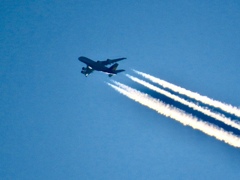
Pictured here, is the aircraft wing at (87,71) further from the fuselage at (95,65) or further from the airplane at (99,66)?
the fuselage at (95,65)

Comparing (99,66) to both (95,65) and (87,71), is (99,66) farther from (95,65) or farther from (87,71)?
(87,71)

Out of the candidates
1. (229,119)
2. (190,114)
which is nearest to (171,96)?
(190,114)

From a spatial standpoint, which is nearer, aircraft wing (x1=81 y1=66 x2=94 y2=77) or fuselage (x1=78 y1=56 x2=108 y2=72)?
fuselage (x1=78 y1=56 x2=108 y2=72)

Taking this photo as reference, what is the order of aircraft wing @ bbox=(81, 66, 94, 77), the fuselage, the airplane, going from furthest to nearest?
aircraft wing @ bbox=(81, 66, 94, 77)
the fuselage
the airplane

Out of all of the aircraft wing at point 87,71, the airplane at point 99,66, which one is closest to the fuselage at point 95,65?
the airplane at point 99,66

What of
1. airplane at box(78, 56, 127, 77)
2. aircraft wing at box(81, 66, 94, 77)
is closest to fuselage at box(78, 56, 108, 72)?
airplane at box(78, 56, 127, 77)

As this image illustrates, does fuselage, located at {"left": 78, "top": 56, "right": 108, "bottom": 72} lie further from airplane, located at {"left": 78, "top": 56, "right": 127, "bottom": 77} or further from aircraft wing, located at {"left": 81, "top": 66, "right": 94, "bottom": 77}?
aircraft wing, located at {"left": 81, "top": 66, "right": 94, "bottom": 77}

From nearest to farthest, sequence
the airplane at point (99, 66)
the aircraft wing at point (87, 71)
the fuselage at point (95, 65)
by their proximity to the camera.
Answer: the airplane at point (99, 66)
the fuselage at point (95, 65)
the aircraft wing at point (87, 71)

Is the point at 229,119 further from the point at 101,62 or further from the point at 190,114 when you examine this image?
the point at 101,62

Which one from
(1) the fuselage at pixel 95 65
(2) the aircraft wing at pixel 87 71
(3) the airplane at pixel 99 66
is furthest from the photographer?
(2) the aircraft wing at pixel 87 71

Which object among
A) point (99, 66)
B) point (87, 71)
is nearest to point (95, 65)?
point (99, 66)

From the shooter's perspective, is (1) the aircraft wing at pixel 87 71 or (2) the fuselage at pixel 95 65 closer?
(2) the fuselage at pixel 95 65
